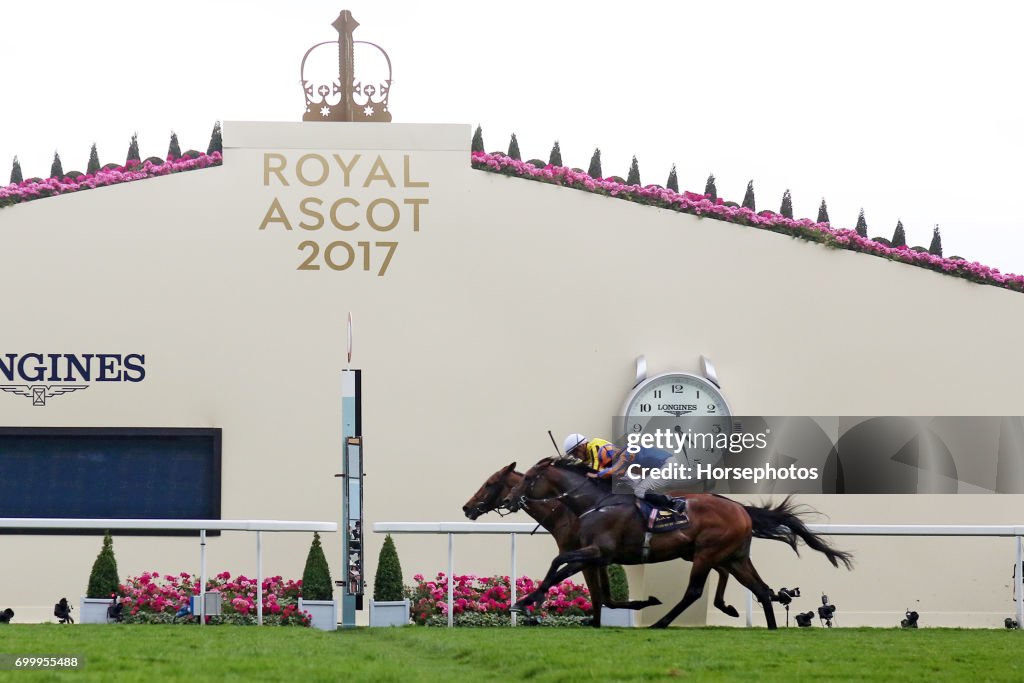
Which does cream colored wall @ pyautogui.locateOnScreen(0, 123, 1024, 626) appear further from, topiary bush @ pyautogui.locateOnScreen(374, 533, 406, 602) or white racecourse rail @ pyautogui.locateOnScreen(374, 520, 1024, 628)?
topiary bush @ pyautogui.locateOnScreen(374, 533, 406, 602)

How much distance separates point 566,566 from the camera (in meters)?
14.0

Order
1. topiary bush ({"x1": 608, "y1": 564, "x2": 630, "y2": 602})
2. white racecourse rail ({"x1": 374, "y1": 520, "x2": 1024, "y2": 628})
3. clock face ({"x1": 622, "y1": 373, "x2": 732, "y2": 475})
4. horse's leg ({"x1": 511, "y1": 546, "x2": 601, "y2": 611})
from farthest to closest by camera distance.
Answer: clock face ({"x1": 622, "y1": 373, "x2": 732, "y2": 475})
topiary bush ({"x1": 608, "y1": 564, "x2": 630, "y2": 602})
white racecourse rail ({"x1": 374, "y1": 520, "x2": 1024, "y2": 628})
horse's leg ({"x1": 511, "y1": 546, "x2": 601, "y2": 611})

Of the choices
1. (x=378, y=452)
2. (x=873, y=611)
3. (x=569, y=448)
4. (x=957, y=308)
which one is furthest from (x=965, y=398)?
(x=378, y=452)

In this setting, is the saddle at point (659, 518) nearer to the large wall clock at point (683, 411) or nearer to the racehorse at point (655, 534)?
the racehorse at point (655, 534)

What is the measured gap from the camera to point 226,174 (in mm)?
18031

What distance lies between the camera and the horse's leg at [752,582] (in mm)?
14578

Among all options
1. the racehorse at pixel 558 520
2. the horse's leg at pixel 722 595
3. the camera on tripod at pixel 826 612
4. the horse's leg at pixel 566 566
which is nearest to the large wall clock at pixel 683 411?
the camera on tripod at pixel 826 612

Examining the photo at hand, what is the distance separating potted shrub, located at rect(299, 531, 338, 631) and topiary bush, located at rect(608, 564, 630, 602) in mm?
3181

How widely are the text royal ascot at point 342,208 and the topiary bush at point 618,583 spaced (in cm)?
Answer: 463

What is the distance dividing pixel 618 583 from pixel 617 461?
2098mm

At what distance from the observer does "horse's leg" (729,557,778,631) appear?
1458 centimetres

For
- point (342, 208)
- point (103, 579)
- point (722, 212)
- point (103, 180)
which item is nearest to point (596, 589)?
point (103, 579)

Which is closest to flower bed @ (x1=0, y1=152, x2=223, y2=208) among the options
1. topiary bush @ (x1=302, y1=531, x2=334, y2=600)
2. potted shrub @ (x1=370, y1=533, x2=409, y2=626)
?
topiary bush @ (x1=302, y1=531, x2=334, y2=600)

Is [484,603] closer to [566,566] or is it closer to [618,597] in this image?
[618,597]
